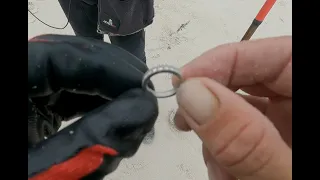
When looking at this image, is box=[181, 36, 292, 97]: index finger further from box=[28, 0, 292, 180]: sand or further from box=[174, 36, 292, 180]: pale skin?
box=[28, 0, 292, 180]: sand

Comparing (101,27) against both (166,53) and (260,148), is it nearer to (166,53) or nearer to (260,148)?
(166,53)

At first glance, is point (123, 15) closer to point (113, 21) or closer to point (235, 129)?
point (113, 21)

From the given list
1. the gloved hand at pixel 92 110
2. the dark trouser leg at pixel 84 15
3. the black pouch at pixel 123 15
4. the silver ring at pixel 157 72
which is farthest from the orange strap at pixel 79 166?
the dark trouser leg at pixel 84 15

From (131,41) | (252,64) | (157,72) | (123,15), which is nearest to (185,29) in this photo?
(131,41)

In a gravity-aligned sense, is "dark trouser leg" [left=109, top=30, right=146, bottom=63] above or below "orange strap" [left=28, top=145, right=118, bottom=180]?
below

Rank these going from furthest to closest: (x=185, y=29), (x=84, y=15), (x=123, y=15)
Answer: (x=185, y=29) → (x=84, y=15) → (x=123, y=15)

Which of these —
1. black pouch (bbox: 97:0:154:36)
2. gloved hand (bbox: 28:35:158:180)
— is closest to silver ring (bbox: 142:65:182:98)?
gloved hand (bbox: 28:35:158:180)
